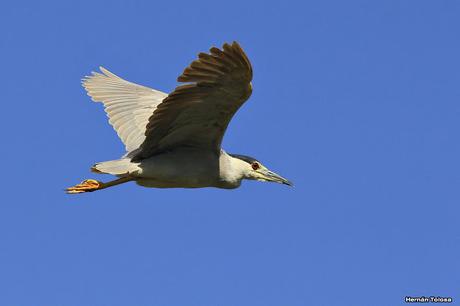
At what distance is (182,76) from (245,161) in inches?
94.3

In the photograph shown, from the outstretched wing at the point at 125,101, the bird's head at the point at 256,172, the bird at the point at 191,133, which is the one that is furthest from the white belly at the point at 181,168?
the outstretched wing at the point at 125,101

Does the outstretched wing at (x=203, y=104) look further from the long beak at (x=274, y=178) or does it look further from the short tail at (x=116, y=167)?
the long beak at (x=274, y=178)

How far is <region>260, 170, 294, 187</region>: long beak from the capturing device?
1194cm

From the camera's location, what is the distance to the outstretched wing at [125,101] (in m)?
12.6

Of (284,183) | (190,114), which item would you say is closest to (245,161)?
(284,183)

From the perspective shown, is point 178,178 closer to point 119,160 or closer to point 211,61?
point 119,160

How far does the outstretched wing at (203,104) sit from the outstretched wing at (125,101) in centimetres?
130

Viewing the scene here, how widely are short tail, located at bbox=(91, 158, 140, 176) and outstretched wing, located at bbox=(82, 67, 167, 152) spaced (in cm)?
112

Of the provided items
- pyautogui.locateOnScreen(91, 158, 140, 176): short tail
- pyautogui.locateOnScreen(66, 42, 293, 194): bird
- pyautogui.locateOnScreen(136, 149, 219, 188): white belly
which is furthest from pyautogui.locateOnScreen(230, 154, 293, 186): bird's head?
pyautogui.locateOnScreen(91, 158, 140, 176): short tail

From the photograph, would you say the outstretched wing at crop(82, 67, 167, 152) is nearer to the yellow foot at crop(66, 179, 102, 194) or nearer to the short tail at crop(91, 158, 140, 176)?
the yellow foot at crop(66, 179, 102, 194)

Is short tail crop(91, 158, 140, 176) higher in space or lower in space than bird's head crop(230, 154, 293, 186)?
lower

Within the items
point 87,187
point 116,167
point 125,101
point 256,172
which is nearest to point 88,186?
point 87,187

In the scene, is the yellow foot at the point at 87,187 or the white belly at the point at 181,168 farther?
the yellow foot at the point at 87,187

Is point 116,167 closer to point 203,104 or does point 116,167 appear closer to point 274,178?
point 203,104
